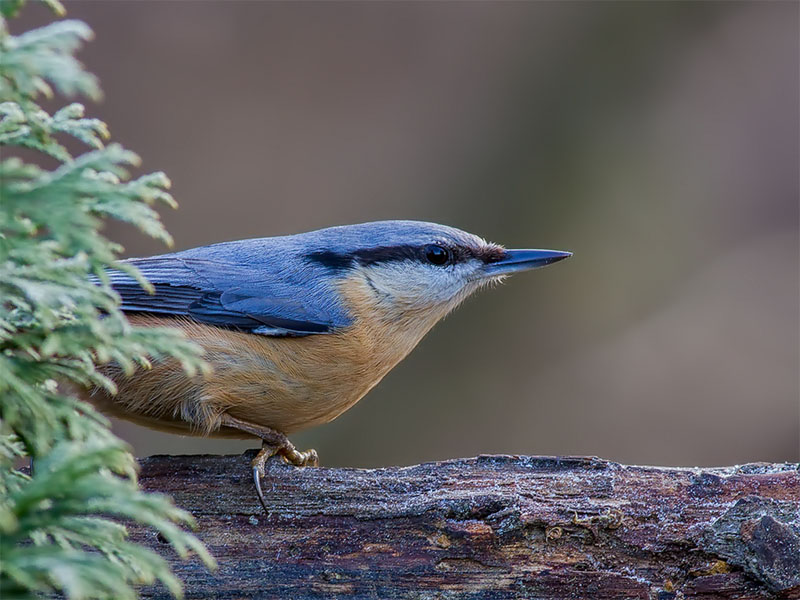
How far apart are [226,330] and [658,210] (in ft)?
16.5

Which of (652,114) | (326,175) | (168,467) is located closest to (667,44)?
Answer: (652,114)

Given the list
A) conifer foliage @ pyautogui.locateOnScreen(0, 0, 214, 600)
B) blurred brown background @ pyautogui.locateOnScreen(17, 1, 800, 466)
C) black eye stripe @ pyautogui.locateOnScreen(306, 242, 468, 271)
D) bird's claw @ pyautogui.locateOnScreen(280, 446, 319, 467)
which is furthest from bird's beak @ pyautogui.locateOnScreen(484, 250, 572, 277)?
blurred brown background @ pyautogui.locateOnScreen(17, 1, 800, 466)

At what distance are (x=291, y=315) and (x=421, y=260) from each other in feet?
2.21

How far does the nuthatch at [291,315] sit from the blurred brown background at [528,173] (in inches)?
140

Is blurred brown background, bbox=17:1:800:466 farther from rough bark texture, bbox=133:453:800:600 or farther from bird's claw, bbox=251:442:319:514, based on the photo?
rough bark texture, bbox=133:453:800:600

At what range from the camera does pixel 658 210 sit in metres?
7.21

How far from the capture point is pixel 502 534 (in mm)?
2512

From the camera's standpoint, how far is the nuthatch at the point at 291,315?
3.04 m

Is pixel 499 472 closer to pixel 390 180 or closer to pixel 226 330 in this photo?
pixel 226 330

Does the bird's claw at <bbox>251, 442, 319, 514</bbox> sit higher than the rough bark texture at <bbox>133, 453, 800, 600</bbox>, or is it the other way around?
the bird's claw at <bbox>251, 442, 319, 514</bbox>

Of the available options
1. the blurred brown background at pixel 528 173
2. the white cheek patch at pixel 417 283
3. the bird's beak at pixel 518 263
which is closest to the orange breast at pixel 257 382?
the white cheek patch at pixel 417 283

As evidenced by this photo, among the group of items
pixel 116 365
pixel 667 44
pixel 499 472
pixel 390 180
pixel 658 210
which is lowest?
pixel 499 472

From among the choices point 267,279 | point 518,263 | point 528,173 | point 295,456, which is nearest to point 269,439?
point 295,456

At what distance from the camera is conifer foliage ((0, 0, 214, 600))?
4.53ft
